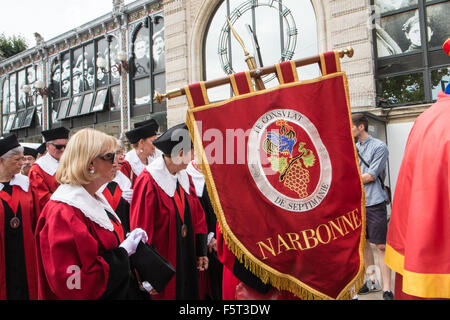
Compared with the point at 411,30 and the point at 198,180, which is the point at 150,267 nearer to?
the point at 198,180

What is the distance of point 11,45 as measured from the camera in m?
26.0

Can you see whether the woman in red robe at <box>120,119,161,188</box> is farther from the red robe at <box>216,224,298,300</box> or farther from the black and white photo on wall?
the black and white photo on wall

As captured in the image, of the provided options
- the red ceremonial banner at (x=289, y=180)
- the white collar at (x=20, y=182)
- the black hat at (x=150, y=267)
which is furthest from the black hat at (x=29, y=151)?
the red ceremonial banner at (x=289, y=180)

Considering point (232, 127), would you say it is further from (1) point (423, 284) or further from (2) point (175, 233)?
(2) point (175, 233)

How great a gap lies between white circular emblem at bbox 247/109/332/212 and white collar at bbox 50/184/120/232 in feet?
3.04

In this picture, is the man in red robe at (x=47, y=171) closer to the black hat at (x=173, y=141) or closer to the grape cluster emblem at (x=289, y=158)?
the black hat at (x=173, y=141)

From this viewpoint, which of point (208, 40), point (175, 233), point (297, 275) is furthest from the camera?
point (208, 40)

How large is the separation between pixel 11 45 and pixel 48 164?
2771cm

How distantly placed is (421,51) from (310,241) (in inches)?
304

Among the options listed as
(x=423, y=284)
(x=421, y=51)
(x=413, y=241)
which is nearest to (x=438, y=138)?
(x=413, y=241)

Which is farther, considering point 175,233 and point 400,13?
point 400,13

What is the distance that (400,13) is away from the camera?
7844mm

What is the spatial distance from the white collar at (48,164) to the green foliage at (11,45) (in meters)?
25.5

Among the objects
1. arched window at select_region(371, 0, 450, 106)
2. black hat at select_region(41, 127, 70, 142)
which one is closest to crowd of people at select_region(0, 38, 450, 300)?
black hat at select_region(41, 127, 70, 142)
